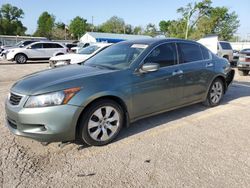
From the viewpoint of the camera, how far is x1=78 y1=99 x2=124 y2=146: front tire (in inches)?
137

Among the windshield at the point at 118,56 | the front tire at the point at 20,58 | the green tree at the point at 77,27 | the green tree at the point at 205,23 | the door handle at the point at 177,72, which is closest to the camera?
the windshield at the point at 118,56

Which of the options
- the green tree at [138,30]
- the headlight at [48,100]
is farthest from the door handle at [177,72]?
the green tree at [138,30]

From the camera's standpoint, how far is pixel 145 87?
4.05m

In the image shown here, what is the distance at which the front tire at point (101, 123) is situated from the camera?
137 inches

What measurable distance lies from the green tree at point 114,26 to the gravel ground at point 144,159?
9316 cm

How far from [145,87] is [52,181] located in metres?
2.03

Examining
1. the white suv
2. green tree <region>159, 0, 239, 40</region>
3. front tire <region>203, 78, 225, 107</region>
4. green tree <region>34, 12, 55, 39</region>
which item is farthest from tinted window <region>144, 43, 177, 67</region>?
green tree <region>34, 12, 55, 39</region>

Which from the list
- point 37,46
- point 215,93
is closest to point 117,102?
point 215,93

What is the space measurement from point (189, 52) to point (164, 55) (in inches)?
32.1

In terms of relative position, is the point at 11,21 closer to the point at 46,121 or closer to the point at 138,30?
the point at 138,30

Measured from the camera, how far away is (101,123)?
3.66m

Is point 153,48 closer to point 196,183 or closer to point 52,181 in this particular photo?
point 196,183

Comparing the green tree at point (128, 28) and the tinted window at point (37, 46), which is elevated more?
the green tree at point (128, 28)

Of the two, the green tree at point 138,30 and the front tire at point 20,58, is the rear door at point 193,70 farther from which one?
the green tree at point 138,30
